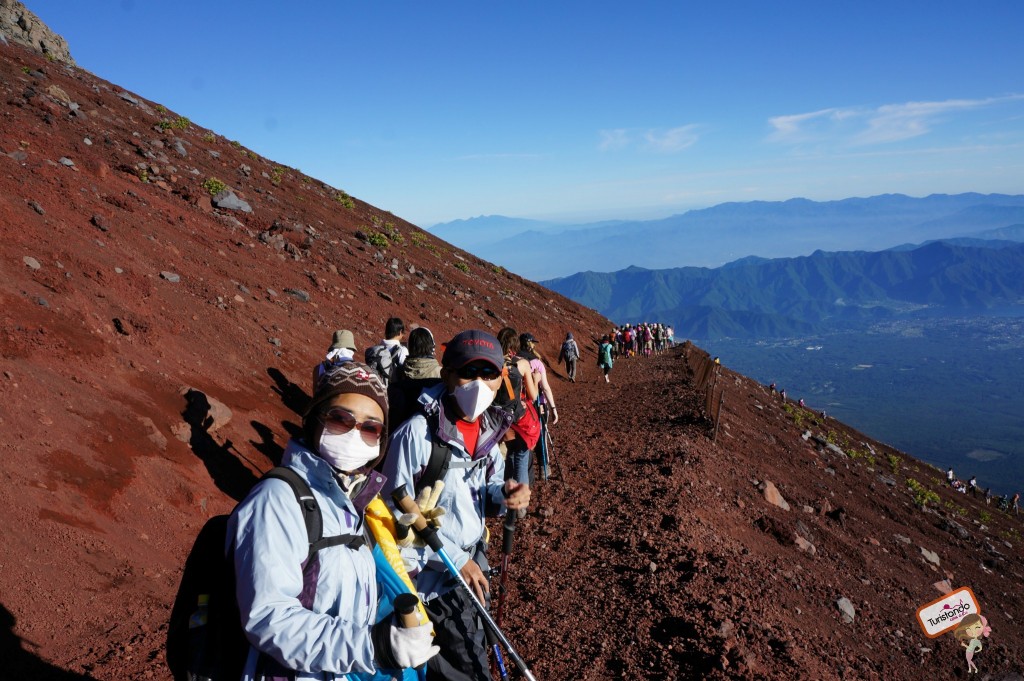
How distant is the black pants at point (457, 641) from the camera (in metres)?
2.82

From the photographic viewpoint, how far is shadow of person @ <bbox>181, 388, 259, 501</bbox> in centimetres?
765

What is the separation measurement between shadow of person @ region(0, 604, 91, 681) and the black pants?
9.79 ft

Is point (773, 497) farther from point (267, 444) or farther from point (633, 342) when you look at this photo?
point (633, 342)

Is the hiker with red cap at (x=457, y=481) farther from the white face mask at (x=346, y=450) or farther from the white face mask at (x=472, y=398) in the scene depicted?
the white face mask at (x=346, y=450)

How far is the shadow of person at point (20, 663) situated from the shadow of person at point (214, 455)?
3.18 metres

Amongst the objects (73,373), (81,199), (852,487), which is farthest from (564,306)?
(73,373)

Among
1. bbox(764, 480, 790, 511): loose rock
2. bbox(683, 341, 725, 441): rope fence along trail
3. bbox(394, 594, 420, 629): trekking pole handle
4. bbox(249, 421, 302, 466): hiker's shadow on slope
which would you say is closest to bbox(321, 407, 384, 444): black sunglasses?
bbox(394, 594, 420, 629): trekking pole handle

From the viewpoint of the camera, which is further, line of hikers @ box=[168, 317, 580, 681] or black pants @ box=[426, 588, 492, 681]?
black pants @ box=[426, 588, 492, 681]

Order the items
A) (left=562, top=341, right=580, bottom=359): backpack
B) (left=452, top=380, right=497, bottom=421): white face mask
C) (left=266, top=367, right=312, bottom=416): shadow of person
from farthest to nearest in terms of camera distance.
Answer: (left=562, top=341, right=580, bottom=359): backpack < (left=266, top=367, right=312, bottom=416): shadow of person < (left=452, top=380, right=497, bottom=421): white face mask

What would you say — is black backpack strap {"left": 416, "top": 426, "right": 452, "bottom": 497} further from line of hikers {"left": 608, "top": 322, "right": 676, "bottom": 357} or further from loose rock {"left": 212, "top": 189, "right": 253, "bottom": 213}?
line of hikers {"left": 608, "top": 322, "right": 676, "bottom": 357}

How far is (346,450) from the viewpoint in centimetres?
228

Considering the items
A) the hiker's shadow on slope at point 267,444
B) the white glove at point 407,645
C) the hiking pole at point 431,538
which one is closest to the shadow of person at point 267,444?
the hiker's shadow on slope at point 267,444

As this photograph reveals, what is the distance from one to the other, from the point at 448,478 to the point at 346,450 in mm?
1037

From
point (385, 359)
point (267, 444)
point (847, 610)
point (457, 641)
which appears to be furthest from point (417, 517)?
point (267, 444)
